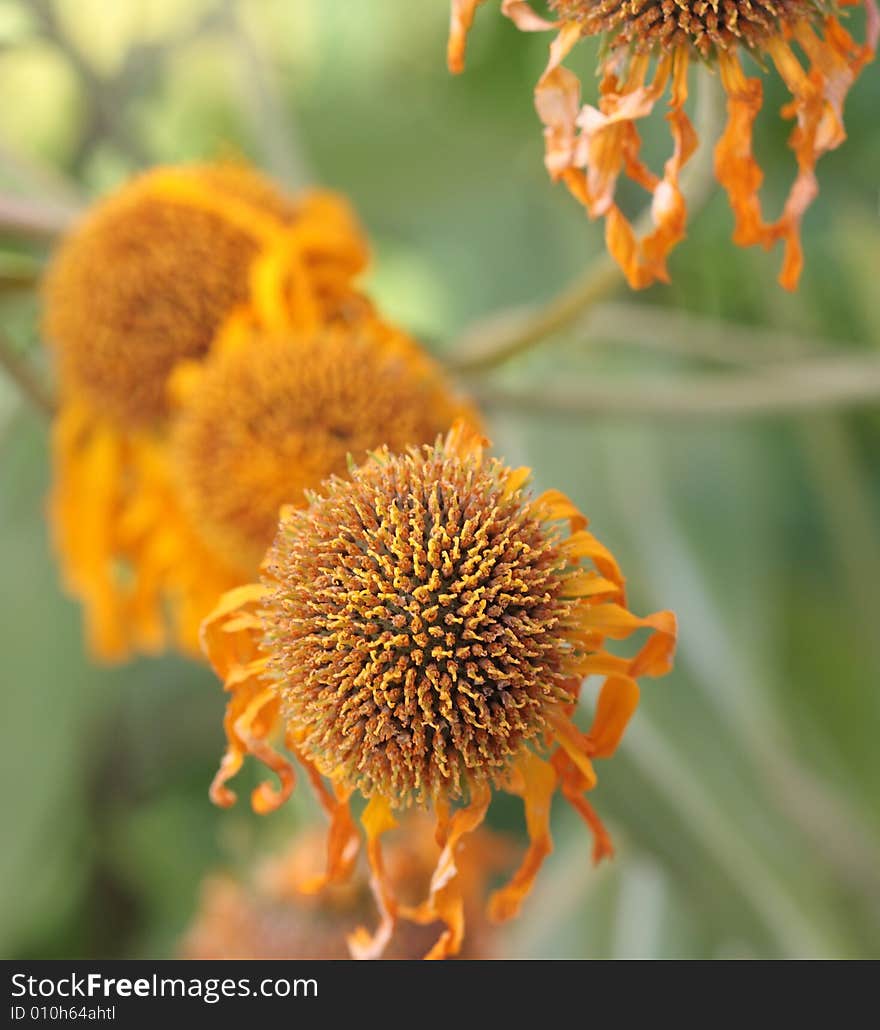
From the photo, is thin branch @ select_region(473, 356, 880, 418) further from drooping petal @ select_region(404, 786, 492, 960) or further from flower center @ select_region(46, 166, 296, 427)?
drooping petal @ select_region(404, 786, 492, 960)

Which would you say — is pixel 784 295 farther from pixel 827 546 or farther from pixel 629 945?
pixel 629 945

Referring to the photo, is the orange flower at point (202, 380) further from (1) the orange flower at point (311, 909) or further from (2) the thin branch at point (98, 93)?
(2) the thin branch at point (98, 93)

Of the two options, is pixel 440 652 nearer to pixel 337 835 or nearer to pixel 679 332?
pixel 337 835

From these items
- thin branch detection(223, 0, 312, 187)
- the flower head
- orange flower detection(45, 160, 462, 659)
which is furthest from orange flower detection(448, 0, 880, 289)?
thin branch detection(223, 0, 312, 187)

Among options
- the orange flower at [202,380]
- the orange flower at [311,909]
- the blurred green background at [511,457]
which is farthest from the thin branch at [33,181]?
the orange flower at [311,909]

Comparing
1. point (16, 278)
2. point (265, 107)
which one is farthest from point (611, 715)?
point (265, 107)
